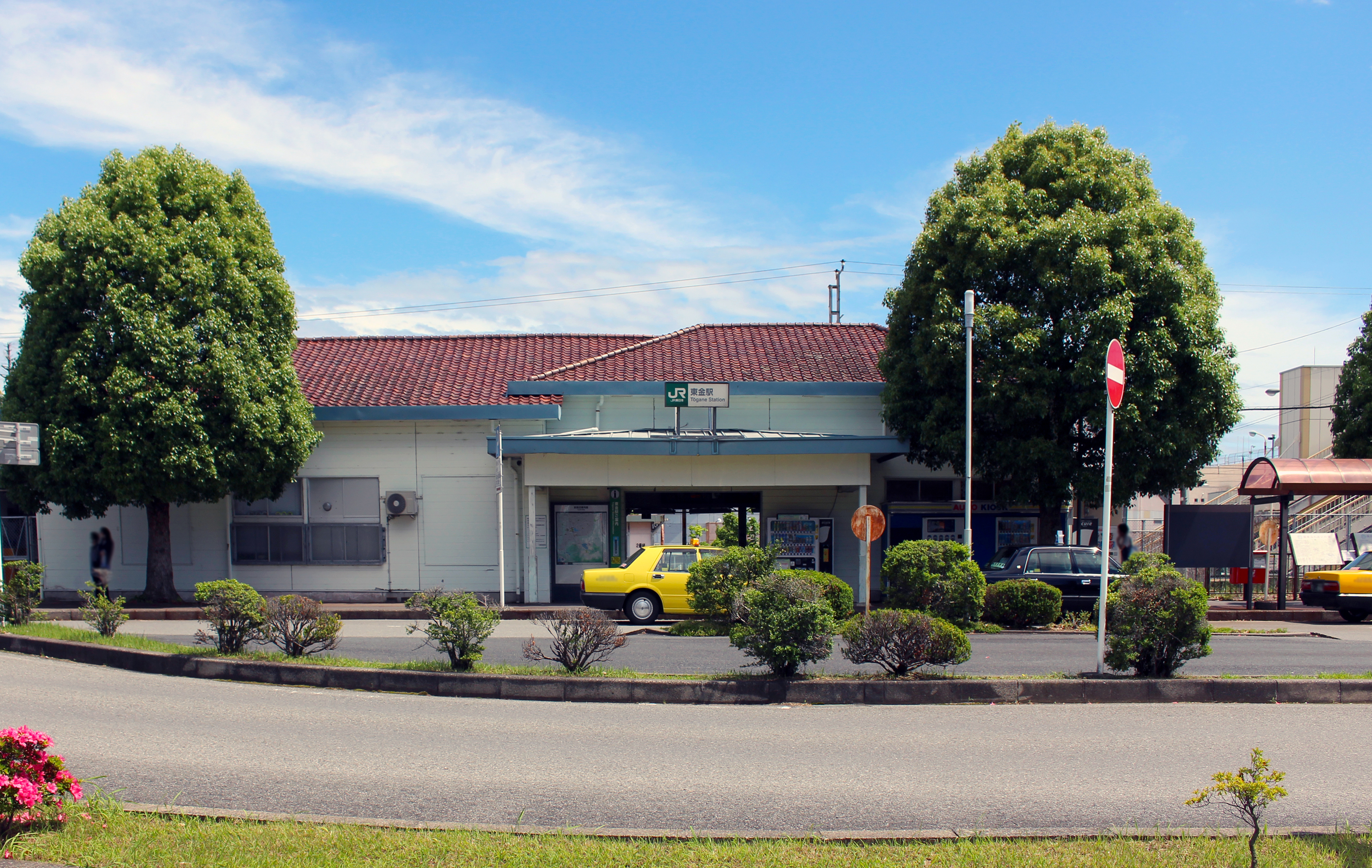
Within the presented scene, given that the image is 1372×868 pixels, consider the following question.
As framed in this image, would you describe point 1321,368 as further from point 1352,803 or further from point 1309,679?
point 1352,803

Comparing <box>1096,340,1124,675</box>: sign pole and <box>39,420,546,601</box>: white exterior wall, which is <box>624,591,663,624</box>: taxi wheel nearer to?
<box>39,420,546,601</box>: white exterior wall

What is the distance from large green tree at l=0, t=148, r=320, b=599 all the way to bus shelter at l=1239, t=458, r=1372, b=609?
2099 centimetres

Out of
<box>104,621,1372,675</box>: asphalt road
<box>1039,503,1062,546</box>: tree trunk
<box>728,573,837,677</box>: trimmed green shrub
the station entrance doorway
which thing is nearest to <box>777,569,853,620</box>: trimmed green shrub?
<box>104,621,1372,675</box>: asphalt road

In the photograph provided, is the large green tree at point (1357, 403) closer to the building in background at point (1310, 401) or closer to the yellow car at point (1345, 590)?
the yellow car at point (1345, 590)

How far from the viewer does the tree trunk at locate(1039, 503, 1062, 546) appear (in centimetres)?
2028

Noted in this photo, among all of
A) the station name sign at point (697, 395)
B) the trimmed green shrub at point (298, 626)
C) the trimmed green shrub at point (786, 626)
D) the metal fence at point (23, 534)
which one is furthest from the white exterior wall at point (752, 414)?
the metal fence at point (23, 534)

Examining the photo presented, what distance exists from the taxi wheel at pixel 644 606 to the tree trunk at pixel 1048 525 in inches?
346

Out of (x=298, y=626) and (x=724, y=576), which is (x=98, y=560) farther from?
(x=724, y=576)

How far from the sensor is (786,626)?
936 cm

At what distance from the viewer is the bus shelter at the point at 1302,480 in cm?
2044

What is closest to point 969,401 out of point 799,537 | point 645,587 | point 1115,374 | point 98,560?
point 799,537

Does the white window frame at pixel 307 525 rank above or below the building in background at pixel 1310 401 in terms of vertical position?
below

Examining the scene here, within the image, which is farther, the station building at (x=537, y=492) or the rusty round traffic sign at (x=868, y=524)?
the station building at (x=537, y=492)

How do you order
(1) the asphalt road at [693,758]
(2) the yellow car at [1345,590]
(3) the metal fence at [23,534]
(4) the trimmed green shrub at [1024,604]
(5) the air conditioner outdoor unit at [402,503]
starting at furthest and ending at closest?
(3) the metal fence at [23,534] → (5) the air conditioner outdoor unit at [402,503] → (2) the yellow car at [1345,590] → (4) the trimmed green shrub at [1024,604] → (1) the asphalt road at [693,758]
